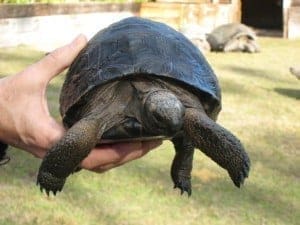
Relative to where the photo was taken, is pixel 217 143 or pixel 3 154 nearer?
pixel 217 143

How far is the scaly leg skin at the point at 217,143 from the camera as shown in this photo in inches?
79.9

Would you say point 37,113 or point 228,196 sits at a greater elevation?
point 37,113

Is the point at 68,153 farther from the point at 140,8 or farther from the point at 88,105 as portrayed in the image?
the point at 140,8

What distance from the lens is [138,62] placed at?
6.72 ft

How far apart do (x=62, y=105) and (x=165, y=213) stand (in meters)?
1.69

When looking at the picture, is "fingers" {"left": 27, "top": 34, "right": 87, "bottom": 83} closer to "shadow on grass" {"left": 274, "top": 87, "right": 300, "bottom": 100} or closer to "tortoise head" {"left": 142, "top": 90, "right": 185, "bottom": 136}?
"tortoise head" {"left": 142, "top": 90, "right": 185, "bottom": 136}

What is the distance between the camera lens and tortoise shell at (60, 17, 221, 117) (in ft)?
6.72

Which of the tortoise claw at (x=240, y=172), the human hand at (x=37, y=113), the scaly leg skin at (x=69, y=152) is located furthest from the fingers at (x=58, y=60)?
the tortoise claw at (x=240, y=172)

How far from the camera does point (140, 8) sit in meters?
12.6

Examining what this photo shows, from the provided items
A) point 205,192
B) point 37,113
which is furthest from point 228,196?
point 37,113

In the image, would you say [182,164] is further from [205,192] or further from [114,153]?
[205,192]

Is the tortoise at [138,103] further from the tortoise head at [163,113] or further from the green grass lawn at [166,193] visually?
the green grass lawn at [166,193]

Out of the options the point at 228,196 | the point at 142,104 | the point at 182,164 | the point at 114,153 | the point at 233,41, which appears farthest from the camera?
the point at 233,41

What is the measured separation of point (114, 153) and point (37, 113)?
0.36 metres
